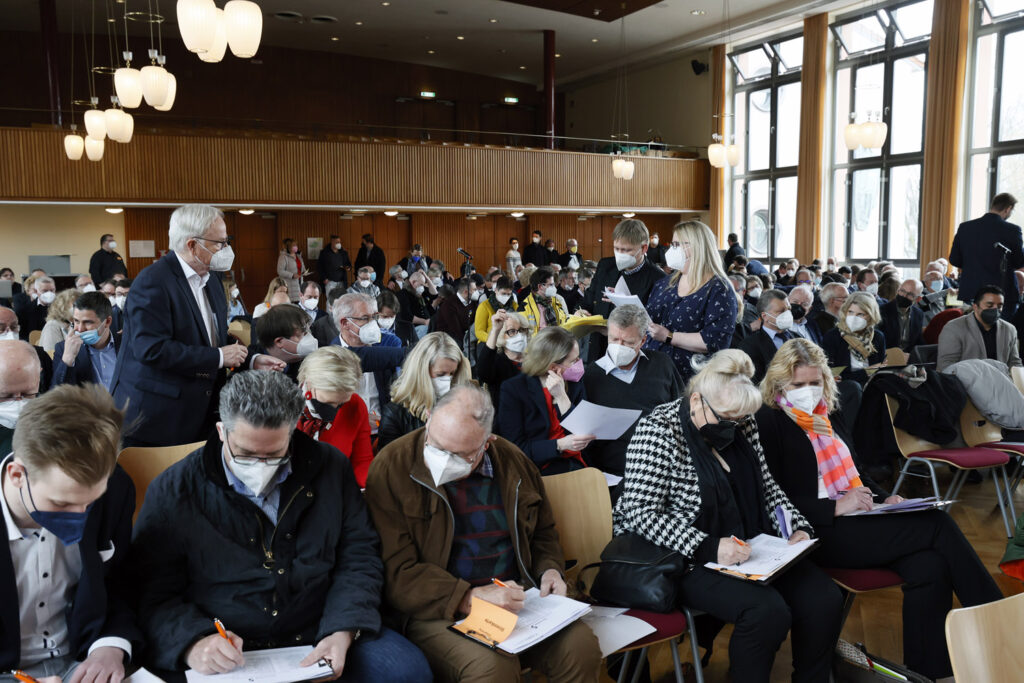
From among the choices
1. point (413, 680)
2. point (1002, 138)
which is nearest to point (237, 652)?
point (413, 680)

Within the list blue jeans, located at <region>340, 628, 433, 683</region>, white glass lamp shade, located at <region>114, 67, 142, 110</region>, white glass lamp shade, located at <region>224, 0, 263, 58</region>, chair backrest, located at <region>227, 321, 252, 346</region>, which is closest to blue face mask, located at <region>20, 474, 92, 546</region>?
blue jeans, located at <region>340, 628, 433, 683</region>

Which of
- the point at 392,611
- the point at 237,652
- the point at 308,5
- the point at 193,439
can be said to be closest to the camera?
the point at 237,652

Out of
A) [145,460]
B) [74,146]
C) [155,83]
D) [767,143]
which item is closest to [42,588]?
[145,460]

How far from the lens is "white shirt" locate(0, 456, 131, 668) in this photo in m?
1.86

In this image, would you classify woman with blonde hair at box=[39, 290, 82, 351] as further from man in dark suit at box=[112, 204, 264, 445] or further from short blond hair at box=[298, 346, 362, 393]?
short blond hair at box=[298, 346, 362, 393]

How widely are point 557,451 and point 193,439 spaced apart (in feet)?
4.86

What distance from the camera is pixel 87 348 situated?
13.8ft

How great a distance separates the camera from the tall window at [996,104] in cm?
1224

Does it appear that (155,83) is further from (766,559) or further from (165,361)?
(766,559)

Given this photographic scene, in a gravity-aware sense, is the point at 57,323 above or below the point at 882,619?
above

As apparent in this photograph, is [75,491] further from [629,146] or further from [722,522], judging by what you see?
[629,146]

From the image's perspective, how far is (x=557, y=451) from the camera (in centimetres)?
344

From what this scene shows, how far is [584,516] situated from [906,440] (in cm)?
255

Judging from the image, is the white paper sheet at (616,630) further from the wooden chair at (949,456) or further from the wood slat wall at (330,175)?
the wood slat wall at (330,175)
